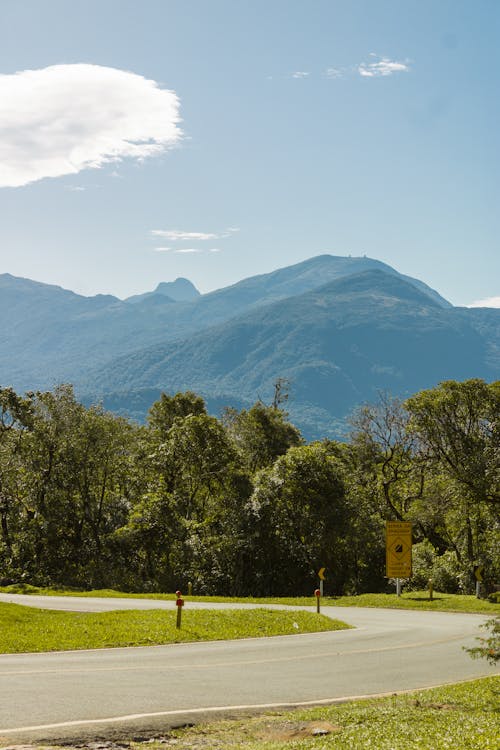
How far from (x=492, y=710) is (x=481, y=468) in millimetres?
29056

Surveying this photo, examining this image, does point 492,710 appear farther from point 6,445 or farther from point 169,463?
point 6,445

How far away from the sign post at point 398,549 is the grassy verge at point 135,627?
1130 centimetres

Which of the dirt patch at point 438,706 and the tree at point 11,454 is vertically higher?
the tree at point 11,454

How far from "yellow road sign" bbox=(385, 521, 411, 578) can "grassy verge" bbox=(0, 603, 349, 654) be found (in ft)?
37.1

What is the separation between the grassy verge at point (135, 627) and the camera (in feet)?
69.6

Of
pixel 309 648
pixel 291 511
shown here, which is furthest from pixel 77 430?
pixel 309 648

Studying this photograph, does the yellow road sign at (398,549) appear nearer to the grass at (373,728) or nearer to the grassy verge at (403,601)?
the grassy verge at (403,601)

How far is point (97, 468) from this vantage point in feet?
192

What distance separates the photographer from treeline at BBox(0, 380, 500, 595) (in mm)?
45031

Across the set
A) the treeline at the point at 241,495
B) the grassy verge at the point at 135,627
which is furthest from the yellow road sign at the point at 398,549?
the grassy verge at the point at 135,627

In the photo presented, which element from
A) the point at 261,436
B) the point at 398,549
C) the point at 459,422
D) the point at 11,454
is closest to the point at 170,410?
the point at 261,436

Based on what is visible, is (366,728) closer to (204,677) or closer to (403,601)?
(204,677)

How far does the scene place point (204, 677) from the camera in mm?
16938

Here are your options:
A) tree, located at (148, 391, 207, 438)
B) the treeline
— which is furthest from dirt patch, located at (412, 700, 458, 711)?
tree, located at (148, 391, 207, 438)
